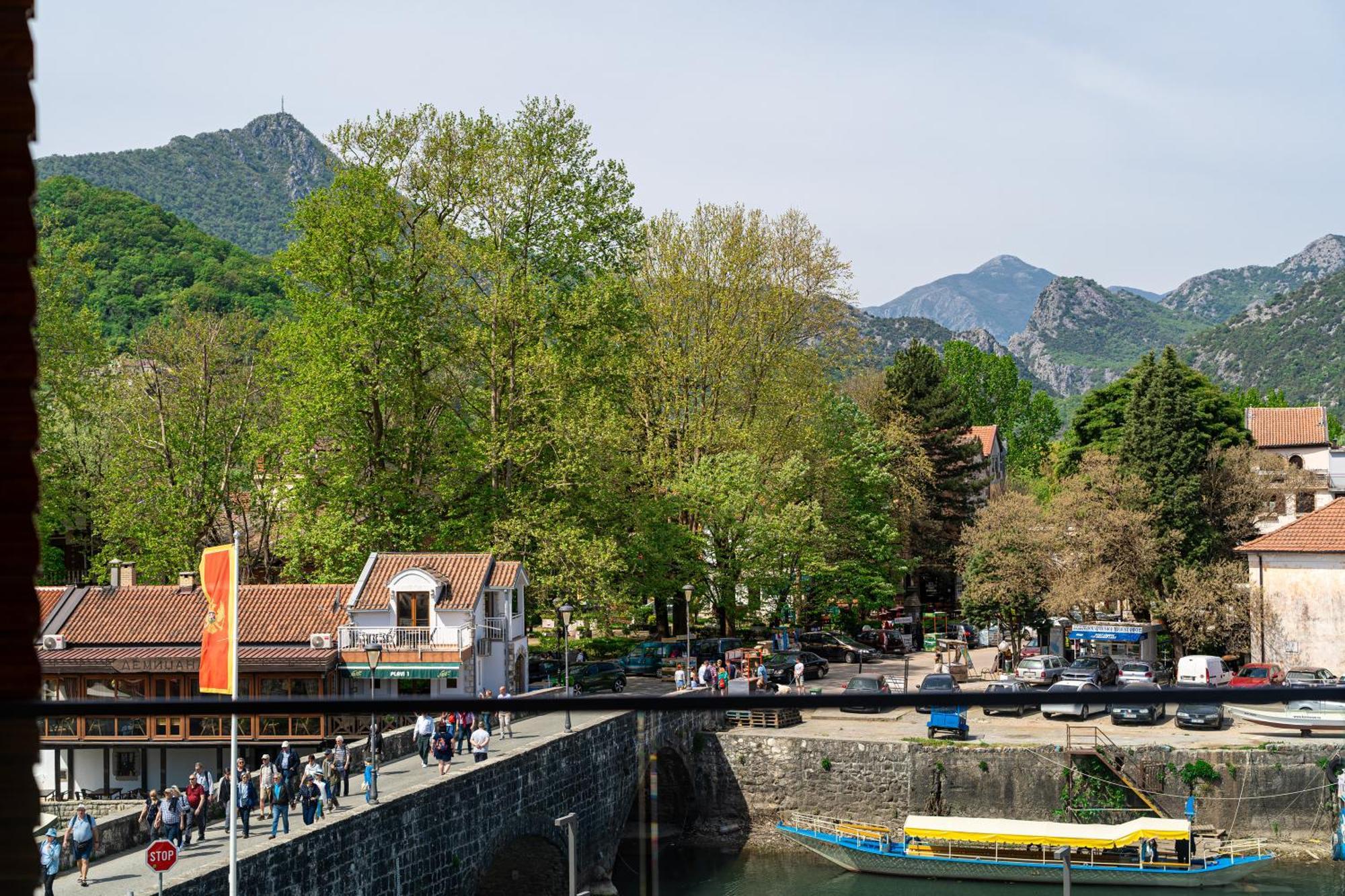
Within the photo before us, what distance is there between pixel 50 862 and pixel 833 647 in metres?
24.1

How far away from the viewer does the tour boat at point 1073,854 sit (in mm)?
4930

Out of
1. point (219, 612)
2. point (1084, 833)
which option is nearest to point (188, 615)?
point (219, 612)

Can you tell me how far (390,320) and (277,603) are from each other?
599 cm

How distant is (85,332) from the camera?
90.3 feet

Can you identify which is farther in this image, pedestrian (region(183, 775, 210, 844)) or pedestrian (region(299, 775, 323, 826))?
pedestrian (region(299, 775, 323, 826))

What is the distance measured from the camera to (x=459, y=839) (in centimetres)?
1489

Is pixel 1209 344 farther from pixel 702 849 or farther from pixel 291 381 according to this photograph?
pixel 702 849

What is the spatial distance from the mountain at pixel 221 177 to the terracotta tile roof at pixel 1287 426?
222ft

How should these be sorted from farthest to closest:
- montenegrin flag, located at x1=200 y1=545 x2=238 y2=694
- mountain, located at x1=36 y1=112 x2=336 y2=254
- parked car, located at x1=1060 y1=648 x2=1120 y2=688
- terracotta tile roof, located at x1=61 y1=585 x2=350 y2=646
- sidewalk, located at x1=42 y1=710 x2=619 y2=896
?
mountain, located at x1=36 y1=112 x2=336 y2=254 → parked car, located at x1=1060 y1=648 x2=1120 y2=688 → terracotta tile roof, located at x1=61 y1=585 x2=350 y2=646 → montenegrin flag, located at x1=200 y1=545 x2=238 y2=694 → sidewalk, located at x1=42 y1=710 x2=619 y2=896

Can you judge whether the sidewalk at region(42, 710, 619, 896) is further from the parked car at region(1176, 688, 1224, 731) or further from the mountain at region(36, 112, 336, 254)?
the mountain at region(36, 112, 336, 254)

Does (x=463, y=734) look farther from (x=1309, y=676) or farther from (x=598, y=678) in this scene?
(x=1309, y=676)

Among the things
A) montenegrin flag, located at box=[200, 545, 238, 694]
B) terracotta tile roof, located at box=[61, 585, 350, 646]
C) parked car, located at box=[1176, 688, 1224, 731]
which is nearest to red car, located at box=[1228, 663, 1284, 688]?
terracotta tile roof, located at box=[61, 585, 350, 646]

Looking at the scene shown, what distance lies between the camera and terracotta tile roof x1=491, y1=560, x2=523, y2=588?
2361cm

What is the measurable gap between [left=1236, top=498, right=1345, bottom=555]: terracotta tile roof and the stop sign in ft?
82.5
